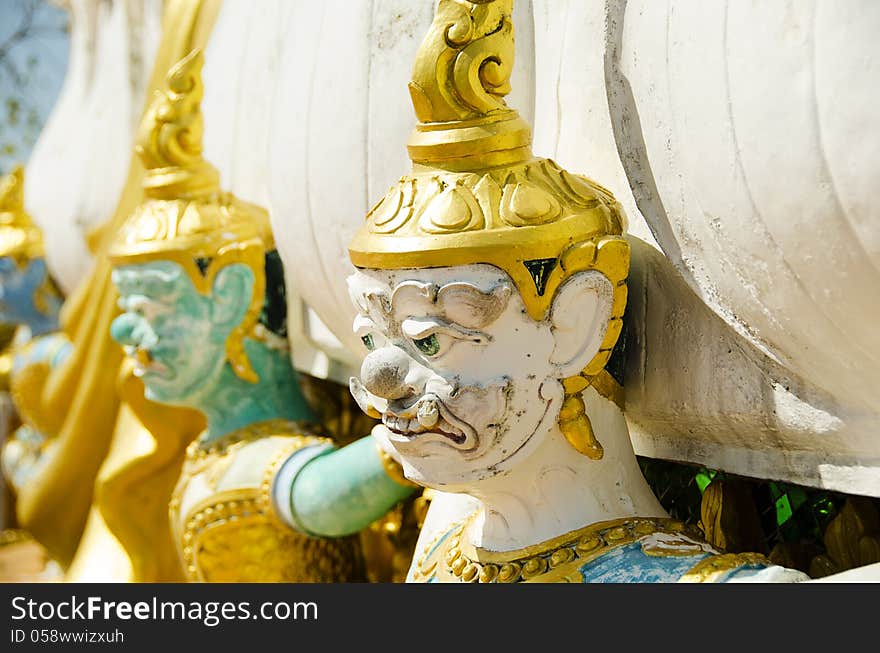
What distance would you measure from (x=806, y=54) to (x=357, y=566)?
1.32 metres

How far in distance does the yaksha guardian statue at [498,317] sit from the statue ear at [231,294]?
0.76m

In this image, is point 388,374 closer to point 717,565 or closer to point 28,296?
point 717,565

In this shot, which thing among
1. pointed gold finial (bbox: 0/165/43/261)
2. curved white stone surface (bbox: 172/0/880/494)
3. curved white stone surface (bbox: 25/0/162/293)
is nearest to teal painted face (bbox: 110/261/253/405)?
curved white stone surface (bbox: 172/0/880/494)

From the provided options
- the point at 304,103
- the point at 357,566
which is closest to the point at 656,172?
the point at 304,103

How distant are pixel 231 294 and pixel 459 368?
879 mm

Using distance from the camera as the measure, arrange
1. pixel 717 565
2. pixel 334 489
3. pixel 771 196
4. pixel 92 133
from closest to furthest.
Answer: pixel 771 196
pixel 717 565
pixel 334 489
pixel 92 133

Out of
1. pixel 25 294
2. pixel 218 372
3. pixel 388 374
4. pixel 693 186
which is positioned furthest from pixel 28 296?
pixel 693 186

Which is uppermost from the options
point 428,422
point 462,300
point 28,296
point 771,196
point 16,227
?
point 771,196

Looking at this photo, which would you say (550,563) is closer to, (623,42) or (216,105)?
(623,42)

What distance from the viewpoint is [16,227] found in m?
3.49

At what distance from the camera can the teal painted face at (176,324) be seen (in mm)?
1946

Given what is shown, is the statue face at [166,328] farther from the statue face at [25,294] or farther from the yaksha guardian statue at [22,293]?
the statue face at [25,294]

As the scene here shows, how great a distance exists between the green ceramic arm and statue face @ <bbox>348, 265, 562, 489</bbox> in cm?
62

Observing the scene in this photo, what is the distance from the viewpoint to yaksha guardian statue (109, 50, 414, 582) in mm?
1942
